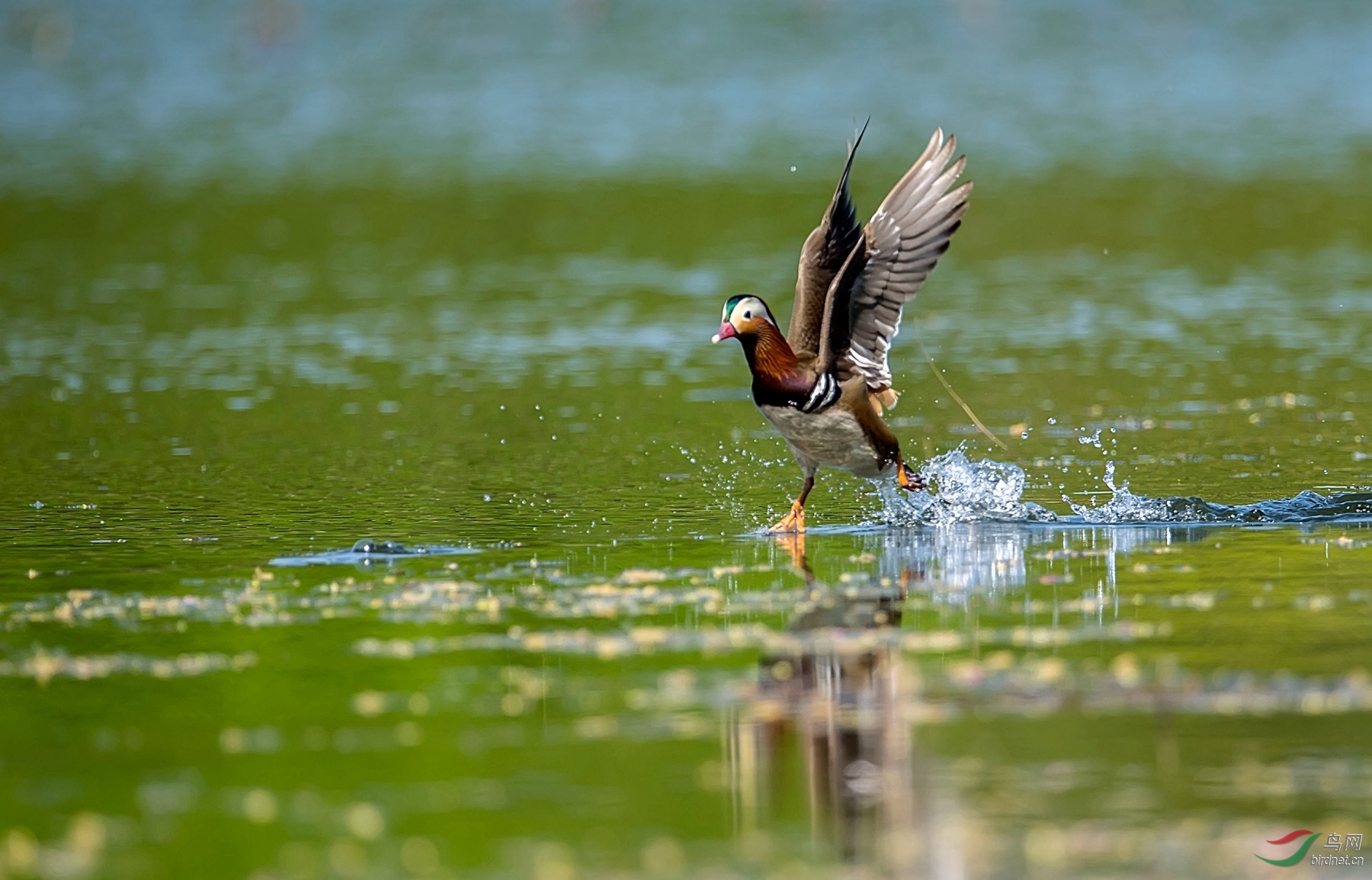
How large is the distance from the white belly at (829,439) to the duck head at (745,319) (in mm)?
410

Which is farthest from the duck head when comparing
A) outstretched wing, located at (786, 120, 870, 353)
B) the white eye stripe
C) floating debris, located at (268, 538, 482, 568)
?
floating debris, located at (268, 538, 482, 568)

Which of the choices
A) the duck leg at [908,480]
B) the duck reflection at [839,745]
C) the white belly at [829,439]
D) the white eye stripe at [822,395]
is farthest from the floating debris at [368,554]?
the duck reflection at [839,745]

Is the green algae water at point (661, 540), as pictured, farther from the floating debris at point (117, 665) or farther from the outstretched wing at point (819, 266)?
the outstretched wing at point (819, 266)

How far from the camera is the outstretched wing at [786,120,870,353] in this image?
1112 cm

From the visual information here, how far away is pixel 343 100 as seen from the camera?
159ft

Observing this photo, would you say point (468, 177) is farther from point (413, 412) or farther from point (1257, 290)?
point (413, 412)

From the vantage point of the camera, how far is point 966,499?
37.9ft

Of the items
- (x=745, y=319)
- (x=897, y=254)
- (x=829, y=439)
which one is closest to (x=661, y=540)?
(x=829, y=439)

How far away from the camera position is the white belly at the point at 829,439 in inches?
424

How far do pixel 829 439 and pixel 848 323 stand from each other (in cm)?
62

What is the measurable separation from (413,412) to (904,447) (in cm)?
408

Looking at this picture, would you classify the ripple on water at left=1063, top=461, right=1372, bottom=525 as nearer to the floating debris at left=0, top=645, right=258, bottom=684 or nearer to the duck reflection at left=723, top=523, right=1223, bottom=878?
the duck reflection at left=723, top=523, right=1223, bottom=878

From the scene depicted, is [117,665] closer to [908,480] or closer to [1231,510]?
[908,480]

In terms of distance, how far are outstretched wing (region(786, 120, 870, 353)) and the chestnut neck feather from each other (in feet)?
1.58
